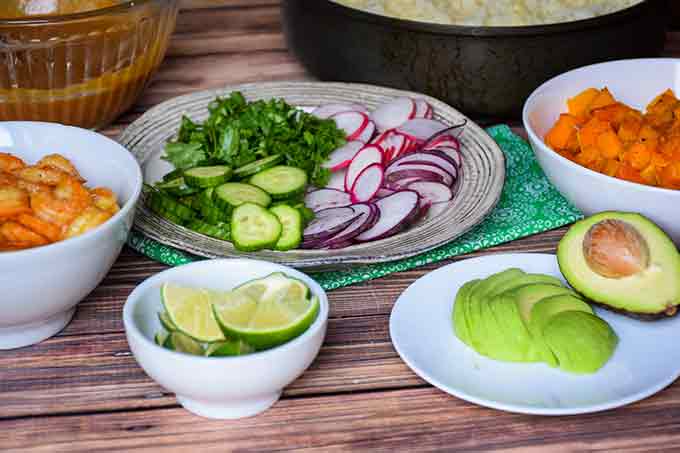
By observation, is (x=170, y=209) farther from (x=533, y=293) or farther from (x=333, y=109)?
(x=533, y=293)

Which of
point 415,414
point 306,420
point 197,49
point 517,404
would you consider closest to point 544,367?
point 517,404

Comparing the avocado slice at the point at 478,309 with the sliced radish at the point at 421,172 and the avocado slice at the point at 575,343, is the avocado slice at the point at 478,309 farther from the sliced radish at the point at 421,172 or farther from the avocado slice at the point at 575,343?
the sliced radish at the point at 421,172

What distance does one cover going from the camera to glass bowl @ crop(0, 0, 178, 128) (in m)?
1.94

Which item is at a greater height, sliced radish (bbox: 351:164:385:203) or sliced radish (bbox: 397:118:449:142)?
sliced radish (bbox: 397:118:449:142)

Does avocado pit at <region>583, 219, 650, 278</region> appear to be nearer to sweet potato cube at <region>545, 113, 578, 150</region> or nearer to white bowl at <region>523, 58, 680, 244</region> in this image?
white bowl at <region>523, 58, 680, 244</region>

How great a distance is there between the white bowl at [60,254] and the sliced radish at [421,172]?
1.97ft

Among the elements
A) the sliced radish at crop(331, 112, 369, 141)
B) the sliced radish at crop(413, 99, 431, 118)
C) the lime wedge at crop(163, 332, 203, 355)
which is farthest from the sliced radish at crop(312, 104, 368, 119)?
the lime wedge at crop(163, 332, 203, 355)

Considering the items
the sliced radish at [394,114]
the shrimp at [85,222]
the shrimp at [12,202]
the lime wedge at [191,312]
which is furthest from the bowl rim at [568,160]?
the shrimp at [12,202]

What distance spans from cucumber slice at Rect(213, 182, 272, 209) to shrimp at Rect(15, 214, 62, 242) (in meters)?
0.42

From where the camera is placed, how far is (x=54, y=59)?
6.57 ft

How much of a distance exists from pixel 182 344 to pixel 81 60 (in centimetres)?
100

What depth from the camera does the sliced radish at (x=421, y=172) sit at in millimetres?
1960

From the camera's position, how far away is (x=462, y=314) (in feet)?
4.87

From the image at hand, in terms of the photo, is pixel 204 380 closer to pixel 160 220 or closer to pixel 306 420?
pixel 306 420
